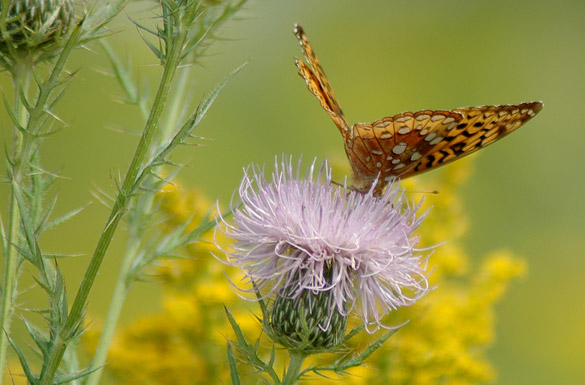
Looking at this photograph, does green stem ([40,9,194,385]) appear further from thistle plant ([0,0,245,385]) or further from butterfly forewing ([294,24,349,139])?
butterfly forewing ([294,24,349,139])

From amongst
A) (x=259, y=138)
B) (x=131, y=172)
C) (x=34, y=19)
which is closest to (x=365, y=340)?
(x=131, y=172)

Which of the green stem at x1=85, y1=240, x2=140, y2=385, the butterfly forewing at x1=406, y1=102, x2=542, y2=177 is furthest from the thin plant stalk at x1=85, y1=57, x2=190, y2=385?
the butterfly forewing at x1=406, y1=102, x2=542, y2=177

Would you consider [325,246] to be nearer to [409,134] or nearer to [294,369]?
[294,369]

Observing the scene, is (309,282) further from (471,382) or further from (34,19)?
(471,382)

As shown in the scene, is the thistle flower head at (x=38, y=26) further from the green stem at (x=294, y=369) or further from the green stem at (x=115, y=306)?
the green stem at (x=294, y=369)

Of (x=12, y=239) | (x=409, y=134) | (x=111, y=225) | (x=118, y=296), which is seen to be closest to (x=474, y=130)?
(x=409, y=134)

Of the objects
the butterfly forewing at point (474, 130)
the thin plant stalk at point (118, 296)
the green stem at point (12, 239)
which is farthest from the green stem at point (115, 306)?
the butterfly forewing at point (474, 130)

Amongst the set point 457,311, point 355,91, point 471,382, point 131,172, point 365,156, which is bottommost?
point 471,382
